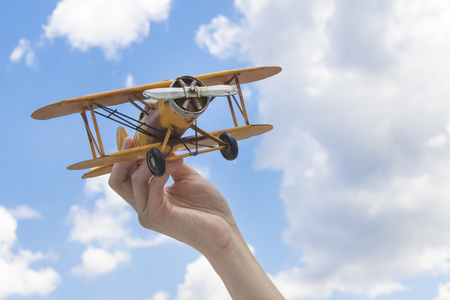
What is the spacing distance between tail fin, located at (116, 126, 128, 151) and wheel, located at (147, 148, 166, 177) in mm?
2835

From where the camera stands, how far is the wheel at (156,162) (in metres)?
6.43

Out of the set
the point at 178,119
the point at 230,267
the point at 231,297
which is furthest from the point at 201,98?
the point at 231,297

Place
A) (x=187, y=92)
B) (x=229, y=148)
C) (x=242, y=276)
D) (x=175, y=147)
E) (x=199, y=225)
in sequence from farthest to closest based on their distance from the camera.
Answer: (x=175, y=147)
(x=229, y=148)
(x=199, y=225)
(x=242, y=276)
(x=187, y=92)

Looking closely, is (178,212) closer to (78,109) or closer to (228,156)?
(228,156)

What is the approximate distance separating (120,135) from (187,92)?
3047 millimetres

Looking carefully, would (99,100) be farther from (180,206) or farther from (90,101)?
(180,206)

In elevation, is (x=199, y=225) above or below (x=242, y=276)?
above

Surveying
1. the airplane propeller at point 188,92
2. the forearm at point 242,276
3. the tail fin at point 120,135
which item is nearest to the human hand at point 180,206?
the forearm at point 242,276

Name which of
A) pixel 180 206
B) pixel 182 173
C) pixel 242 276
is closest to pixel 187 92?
pixel 182 173

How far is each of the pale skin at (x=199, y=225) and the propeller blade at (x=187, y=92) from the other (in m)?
0.99

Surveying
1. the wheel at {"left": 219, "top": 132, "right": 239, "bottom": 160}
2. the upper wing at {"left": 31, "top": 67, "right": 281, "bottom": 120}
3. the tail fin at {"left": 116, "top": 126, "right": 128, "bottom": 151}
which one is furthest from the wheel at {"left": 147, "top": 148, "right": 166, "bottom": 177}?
the tail fin at {"left": 116, "top": 126, "right": 128, "bottom": 151}

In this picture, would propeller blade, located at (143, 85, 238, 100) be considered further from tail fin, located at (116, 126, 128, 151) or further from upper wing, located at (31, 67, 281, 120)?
tail fin, located at (116, 126, 128, 151)

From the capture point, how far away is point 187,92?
6.81 m

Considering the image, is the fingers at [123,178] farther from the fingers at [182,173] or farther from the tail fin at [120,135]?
the tail fin at [120,135]
